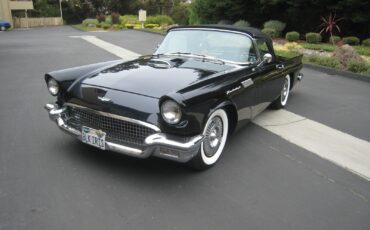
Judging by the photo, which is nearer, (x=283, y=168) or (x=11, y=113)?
(x=283, y=168)

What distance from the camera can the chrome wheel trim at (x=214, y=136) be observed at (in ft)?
11.8

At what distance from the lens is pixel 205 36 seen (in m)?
4.81

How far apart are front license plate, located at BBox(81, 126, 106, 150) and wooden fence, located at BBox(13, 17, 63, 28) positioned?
129 feet

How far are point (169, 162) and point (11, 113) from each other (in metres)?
2.85

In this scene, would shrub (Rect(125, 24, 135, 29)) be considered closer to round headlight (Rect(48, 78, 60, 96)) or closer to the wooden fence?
the wooden fence

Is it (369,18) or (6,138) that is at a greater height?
(369,18)

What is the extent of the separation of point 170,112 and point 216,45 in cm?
184

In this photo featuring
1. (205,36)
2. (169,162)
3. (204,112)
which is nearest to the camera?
(204,112)

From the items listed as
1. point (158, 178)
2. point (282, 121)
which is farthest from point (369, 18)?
point (158, 178)

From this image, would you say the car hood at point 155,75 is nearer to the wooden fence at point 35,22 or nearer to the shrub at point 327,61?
the shrub at point 327,61

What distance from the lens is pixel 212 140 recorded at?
374cm

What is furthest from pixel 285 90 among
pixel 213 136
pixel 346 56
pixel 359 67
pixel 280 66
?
pixel 346 56

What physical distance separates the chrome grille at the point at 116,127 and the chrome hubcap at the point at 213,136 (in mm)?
648

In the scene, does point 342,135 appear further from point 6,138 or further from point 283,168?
point 6,138
